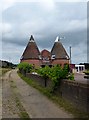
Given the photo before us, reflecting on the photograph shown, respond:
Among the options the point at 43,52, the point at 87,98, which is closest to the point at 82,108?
the point at 87,98

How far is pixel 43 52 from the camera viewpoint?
316 feet

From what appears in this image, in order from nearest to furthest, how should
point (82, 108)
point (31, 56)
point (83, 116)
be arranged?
point (83, 116) < point (82, 108) < point (31, 56)

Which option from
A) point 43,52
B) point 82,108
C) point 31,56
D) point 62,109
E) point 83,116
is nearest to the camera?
point 83,116

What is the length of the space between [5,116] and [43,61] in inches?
3271

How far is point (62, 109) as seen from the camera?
38.8 feet

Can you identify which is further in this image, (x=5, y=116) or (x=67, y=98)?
(x=67, y=98)

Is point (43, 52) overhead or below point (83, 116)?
overhead

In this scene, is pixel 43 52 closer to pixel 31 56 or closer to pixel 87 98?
pixel 31 56

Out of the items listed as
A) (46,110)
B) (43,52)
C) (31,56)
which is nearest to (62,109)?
(46,110)

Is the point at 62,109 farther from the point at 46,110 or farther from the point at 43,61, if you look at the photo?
the point at 43,61

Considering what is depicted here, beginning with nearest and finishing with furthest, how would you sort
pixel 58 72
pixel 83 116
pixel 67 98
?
pixel 83 116 < pixel 67 98 < pixel 58 72

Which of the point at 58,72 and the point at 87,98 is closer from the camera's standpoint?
the point at 87,98

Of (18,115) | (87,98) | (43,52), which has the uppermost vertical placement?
(43,52)

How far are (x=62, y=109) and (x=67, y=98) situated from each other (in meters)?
1.75
